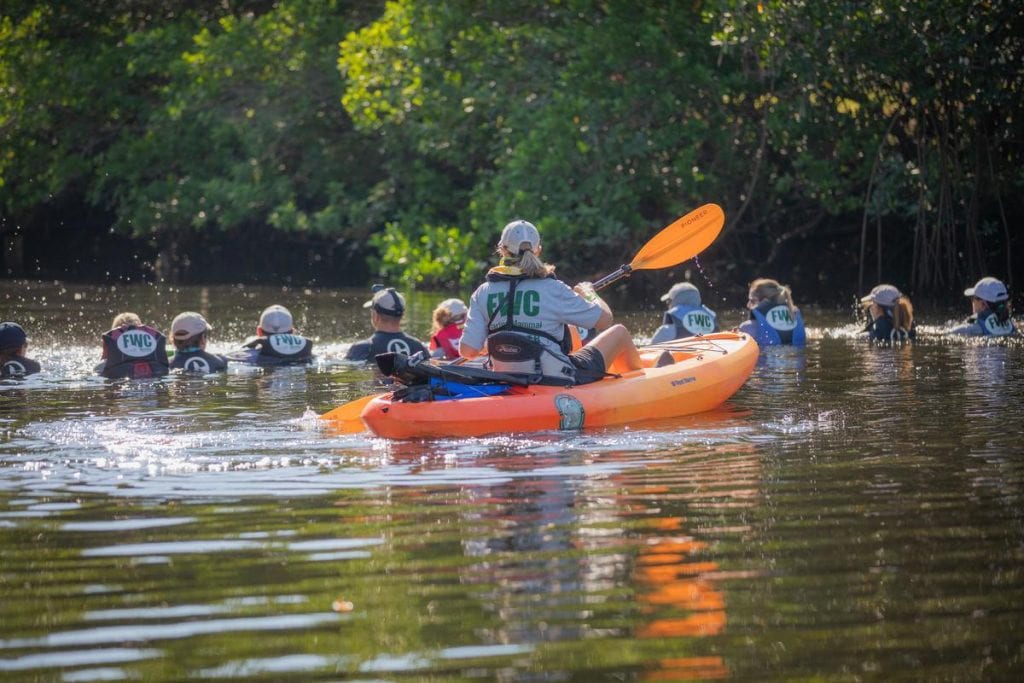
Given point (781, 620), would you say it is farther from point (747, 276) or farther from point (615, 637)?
point (747, 276)

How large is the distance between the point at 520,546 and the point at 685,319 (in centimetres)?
735

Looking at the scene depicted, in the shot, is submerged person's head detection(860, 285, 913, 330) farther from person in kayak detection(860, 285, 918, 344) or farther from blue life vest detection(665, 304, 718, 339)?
blue life vest detection(665, 304, 718, 339)

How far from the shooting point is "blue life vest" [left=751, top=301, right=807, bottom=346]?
13.8 m

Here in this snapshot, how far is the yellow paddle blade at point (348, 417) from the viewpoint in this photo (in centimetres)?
916

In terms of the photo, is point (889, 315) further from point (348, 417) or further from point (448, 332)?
point (348, 417)

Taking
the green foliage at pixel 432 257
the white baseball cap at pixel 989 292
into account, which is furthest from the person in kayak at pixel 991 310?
the green foliage at pixel 432 257

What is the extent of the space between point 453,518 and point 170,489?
151 cm

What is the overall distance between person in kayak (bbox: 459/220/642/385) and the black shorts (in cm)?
7

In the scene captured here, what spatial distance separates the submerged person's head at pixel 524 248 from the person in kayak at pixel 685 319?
4.10 meters

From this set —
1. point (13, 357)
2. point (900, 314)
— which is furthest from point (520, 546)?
point (900, 314)

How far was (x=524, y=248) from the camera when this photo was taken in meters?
8.91

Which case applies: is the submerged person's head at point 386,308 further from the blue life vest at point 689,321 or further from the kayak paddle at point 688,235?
the blue life vest at point 689,321

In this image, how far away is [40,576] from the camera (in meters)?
5.54

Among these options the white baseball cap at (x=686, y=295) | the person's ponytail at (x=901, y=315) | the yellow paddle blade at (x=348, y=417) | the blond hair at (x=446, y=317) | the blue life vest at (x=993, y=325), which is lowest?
the yellow paddle blade at (x=348, y=417)
